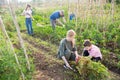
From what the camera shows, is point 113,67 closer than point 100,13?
Yes

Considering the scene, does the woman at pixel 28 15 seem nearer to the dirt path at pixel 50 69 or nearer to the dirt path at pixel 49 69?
the dirt path at pixel 50 69

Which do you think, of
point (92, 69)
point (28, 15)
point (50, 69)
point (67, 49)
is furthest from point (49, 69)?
point (28, 15)

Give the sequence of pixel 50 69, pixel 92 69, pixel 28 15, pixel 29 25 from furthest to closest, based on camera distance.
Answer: pixel 29 25, pixel 28 15, pixel 50 69, pixel 92 69

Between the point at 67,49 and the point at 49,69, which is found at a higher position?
the point at 67,49

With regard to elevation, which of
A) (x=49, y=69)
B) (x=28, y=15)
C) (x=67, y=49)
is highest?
(x=28, y=15)

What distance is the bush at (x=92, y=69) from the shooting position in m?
5.51

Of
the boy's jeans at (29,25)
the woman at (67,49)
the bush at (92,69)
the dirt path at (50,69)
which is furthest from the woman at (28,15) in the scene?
the bush at (92,69)

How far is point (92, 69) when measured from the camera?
18.2 feet

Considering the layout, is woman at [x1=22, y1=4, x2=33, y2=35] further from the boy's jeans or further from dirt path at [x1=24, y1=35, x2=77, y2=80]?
dirt path at [x1=24, y1=35, x2=77, y2=80]

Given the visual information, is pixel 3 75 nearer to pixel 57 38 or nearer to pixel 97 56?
pixel 97 56

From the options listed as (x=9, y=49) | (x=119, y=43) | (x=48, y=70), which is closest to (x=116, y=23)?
(x=119, y=43)

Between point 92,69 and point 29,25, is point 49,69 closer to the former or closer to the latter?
point 92,69

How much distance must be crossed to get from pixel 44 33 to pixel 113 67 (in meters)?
4.58

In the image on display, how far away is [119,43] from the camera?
336 inches
